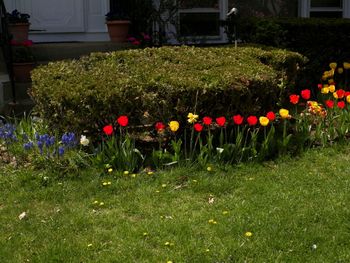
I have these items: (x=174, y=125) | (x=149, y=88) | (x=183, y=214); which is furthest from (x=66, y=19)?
(x=183, y=214)

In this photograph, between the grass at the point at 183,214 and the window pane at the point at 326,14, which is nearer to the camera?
the grass at the point at 183,214

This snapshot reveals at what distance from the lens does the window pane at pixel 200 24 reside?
35.3 feet

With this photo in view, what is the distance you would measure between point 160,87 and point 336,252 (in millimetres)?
2317

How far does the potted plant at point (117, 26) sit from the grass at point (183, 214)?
14.5ft

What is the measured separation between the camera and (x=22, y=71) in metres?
7.79

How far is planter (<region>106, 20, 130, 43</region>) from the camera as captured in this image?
29.8 feet

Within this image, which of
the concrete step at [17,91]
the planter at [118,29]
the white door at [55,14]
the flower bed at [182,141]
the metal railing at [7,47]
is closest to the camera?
the flower bed at [182,141]

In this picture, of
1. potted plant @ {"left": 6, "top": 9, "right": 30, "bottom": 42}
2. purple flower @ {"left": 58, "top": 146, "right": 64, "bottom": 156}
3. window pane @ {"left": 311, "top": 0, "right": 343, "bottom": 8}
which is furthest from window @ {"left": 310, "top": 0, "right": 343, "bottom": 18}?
purple flower @ {"left": 58, "top": 146, "right": 64, "bottom": 156}

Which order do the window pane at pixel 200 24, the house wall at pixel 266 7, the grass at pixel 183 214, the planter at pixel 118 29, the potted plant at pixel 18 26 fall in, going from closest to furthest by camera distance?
the grass at pixel 183 214
the potted plant at pixel 18 26
the planter at pixel 118 29
the window pane at pixel 200 24
the house wall at pixel 266 7

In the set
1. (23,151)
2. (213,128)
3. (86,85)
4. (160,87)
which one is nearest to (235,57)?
(213,128)

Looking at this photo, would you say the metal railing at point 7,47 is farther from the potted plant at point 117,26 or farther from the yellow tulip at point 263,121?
the yellow tulip at point 263,121

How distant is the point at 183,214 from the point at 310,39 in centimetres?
481

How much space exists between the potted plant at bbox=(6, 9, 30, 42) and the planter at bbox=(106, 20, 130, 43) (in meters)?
1.30

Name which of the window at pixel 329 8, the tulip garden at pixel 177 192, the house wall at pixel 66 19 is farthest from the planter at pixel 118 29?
the window at pixel 329 8
